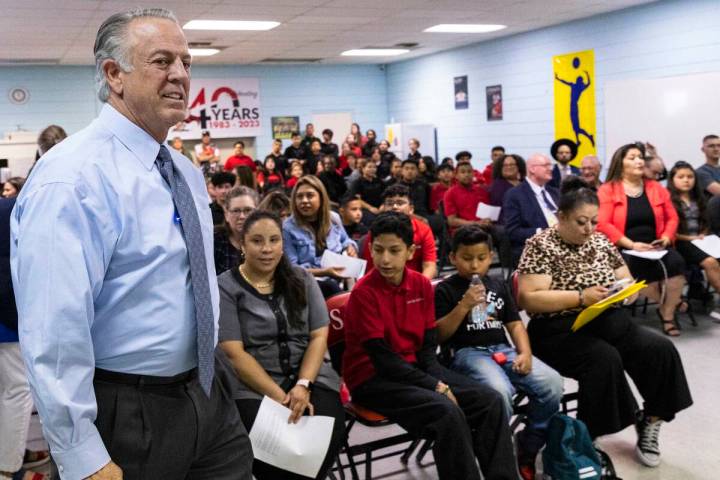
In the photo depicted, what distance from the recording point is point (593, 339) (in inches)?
126

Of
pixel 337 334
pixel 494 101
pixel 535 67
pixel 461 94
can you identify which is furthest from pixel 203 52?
pixel 337 334

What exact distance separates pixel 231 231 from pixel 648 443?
2403mm

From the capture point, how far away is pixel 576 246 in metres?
3.41

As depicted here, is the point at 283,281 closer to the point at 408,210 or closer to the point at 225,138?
the point at 408,210

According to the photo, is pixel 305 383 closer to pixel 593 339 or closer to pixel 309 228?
pixel 593 339

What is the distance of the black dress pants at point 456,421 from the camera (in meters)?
2.60

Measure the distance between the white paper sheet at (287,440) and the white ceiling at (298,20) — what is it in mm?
5914

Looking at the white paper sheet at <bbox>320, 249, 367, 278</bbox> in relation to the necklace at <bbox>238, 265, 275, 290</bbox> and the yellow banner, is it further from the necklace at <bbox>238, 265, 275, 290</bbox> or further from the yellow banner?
the yellow banner

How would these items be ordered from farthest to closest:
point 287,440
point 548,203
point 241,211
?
1. point 548,203
2. point 241,211
3. point 287,440

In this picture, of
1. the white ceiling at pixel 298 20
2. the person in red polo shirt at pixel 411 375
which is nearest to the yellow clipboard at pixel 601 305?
the person in red polo shirt at pixel 411 375

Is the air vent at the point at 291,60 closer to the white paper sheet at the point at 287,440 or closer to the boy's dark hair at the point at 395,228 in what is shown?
the boy's dark hair at the point at 395,228

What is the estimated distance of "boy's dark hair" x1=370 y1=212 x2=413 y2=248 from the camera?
117 inches

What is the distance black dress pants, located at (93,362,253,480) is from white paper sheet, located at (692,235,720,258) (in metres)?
4.75

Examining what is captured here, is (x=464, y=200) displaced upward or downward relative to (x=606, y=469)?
upward
